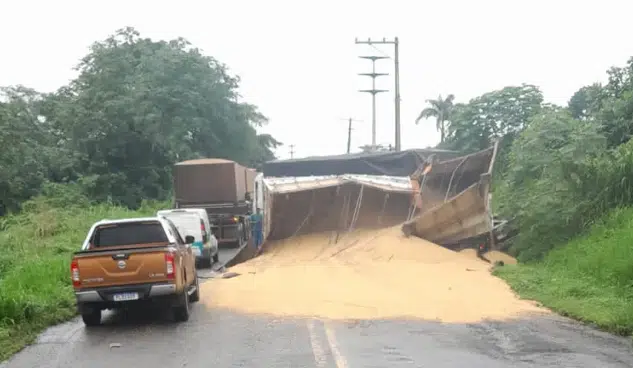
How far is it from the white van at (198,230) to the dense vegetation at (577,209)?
8.53m

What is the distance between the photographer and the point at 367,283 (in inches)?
658

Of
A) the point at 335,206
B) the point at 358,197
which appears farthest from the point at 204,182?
the point at 358,197

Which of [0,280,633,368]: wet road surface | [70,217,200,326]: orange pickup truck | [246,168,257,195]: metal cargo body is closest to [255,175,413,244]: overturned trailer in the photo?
[246,168,257,195]: metal cargo body

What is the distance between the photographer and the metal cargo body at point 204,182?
105 feet

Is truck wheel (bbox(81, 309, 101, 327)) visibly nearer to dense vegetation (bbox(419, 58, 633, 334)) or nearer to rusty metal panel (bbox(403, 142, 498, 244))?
dense vegetation (bbox(419, 58, 633, 334))

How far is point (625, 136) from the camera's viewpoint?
2398 cm

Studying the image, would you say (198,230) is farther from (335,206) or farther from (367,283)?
(367,283)

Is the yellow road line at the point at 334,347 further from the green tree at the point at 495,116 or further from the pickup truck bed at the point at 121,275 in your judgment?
the green tree at the point at 495,116

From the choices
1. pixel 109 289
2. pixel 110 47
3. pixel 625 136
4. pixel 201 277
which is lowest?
pixel 201 277

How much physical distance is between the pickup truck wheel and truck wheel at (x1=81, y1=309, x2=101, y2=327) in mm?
1217

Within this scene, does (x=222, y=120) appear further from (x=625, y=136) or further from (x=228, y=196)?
(x=625, y=136)

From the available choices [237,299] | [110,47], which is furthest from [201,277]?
[110,47]

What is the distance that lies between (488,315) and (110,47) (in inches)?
1524

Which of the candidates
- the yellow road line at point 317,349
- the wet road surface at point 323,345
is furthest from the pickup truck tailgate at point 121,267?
the yellow road line at point 317,349
